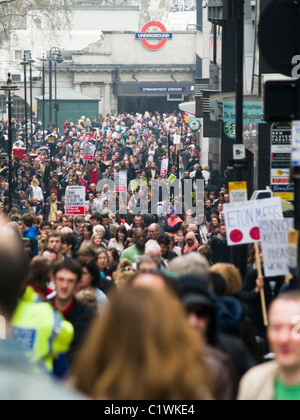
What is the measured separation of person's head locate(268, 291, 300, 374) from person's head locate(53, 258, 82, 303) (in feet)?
8.82

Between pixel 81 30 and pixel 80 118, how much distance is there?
28968 millimetres

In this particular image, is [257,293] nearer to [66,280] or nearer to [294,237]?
[294,237]

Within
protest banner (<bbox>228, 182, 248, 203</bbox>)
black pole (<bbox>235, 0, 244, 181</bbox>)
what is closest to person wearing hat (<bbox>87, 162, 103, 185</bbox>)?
black pole (<bbox>235, 0, 244, 181</bbox>)

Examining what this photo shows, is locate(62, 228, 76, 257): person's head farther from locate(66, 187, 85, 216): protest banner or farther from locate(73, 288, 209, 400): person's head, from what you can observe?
A: locate(73, 288, 209, 400): person's head

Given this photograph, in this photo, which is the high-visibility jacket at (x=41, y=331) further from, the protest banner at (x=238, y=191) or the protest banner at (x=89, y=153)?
the protest banner at (x=89, y=153)

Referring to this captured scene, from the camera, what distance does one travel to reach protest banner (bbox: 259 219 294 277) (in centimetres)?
966

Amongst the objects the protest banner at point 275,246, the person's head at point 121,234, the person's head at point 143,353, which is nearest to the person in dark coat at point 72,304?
the protest banner at point 275,246

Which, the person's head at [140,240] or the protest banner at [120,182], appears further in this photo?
the protest banner at [120,182]

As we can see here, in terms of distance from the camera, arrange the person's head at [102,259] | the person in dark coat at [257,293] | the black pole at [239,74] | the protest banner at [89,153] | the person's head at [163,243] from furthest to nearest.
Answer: the protest banner at [89,153] → the black pole at [239,74] → the person's head at [163,243] → the person's head at [102,259] → the person in dark coat at [257,293]

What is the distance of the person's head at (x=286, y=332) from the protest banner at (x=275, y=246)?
5.34 metres

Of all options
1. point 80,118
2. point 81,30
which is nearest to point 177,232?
point 80,118

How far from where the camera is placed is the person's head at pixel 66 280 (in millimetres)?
6797
